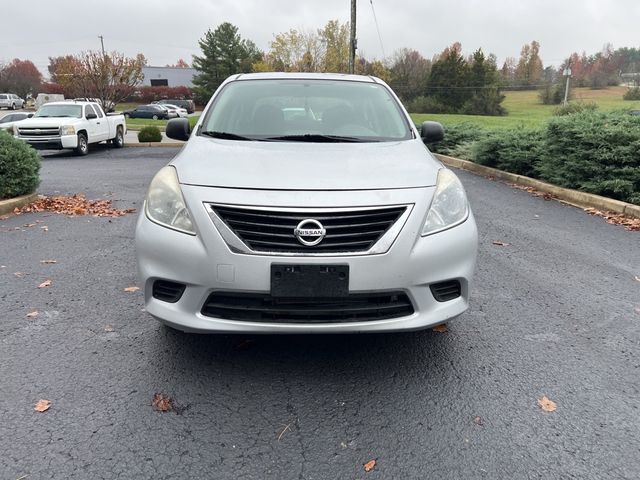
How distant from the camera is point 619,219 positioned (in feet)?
22.1

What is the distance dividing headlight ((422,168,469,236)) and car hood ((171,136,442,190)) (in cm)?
8

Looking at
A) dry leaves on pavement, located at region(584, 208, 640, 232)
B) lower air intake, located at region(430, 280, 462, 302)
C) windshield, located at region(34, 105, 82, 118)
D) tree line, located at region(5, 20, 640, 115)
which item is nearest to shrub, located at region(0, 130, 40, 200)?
lower air intake, located at region(430, 280, 462, 302)

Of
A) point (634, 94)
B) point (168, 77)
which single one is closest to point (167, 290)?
point (634, 94)

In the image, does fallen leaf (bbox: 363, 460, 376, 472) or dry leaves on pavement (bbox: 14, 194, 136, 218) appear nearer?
fallen leaf (bbox: 363, 460, 376, 472)

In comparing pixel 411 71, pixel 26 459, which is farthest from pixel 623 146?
pixel 411 71

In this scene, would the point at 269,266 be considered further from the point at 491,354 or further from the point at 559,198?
the point at 559,198

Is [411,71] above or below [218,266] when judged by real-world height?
above

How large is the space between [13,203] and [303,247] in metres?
6.14

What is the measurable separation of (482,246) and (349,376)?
318cm

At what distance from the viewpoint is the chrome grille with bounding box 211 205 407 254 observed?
2463 millimetres

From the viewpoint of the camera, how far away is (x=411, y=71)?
A: 62375mm

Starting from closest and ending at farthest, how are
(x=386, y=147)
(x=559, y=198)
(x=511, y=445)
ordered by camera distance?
(x=511, y=445), (x=386, y=147), (x=559, y=198)

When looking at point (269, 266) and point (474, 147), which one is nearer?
point (269, 266)

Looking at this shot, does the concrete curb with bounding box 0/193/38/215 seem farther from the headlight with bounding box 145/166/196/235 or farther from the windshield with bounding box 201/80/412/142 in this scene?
the headlight with bounding box 145/166/196/235
